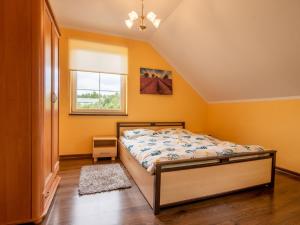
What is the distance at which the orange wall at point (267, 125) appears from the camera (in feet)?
8.84

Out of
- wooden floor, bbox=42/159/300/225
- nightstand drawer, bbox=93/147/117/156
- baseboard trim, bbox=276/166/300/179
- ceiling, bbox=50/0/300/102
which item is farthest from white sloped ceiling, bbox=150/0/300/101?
nightstand drawer, bbox=93/147/117/156

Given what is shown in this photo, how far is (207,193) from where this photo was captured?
1854 millimetres

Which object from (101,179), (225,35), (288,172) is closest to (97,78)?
(101,179)

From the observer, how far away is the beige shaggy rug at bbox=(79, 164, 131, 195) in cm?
210

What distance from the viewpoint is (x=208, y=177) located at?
1.85 meters

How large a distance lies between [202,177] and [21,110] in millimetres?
1841

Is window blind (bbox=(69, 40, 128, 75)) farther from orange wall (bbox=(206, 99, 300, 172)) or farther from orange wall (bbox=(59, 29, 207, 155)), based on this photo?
orange wall (bbox=(206, 99, 300, 172))

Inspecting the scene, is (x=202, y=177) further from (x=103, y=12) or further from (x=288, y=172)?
(x=103, y=12)

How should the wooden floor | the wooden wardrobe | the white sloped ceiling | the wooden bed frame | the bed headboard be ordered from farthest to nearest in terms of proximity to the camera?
the bed headboard < the white sloped ceiling < the wooden bed frame < the wooden floor < the wooden wardrobe

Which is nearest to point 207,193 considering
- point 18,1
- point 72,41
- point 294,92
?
point 294,92

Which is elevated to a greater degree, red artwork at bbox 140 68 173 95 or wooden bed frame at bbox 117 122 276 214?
red artwork at bbox 140 68 173 95

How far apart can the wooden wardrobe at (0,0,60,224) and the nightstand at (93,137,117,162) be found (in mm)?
1787

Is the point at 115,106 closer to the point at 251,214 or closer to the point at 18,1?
the point at 18,1

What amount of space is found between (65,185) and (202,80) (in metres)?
3.41
